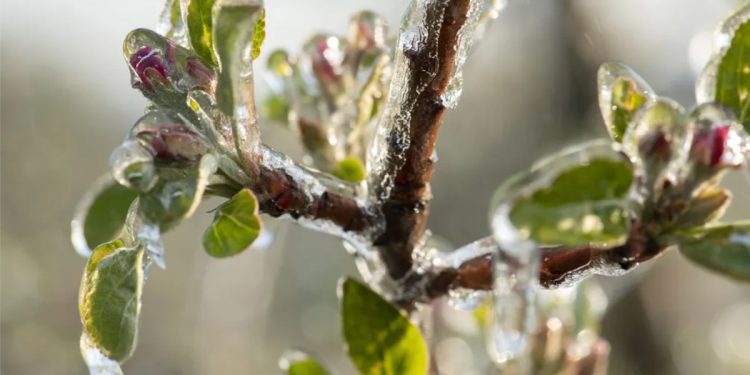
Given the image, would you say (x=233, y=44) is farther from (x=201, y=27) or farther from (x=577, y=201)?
(x=577, y=201)

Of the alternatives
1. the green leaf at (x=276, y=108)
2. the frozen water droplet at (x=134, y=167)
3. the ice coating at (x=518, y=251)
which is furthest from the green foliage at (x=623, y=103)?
the green leaf at (x=276, y=108)

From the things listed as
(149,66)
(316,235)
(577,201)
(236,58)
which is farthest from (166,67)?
(316,235)

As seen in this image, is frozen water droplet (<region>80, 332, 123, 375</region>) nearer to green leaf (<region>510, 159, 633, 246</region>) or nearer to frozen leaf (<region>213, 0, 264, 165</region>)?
frozen leaf (<region>213, 0, 264, 165</region>)

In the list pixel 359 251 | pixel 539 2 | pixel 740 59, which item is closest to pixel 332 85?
pixel 359 251

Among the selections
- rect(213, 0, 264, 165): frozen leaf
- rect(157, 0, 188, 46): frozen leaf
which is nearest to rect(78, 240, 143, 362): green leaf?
rect(213, 0, 264, 165): frozen leaf

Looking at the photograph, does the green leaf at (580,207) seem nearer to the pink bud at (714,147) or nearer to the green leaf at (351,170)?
the pink bud at (714,147)

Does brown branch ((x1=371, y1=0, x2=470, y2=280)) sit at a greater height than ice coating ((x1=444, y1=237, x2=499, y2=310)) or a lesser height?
greater
